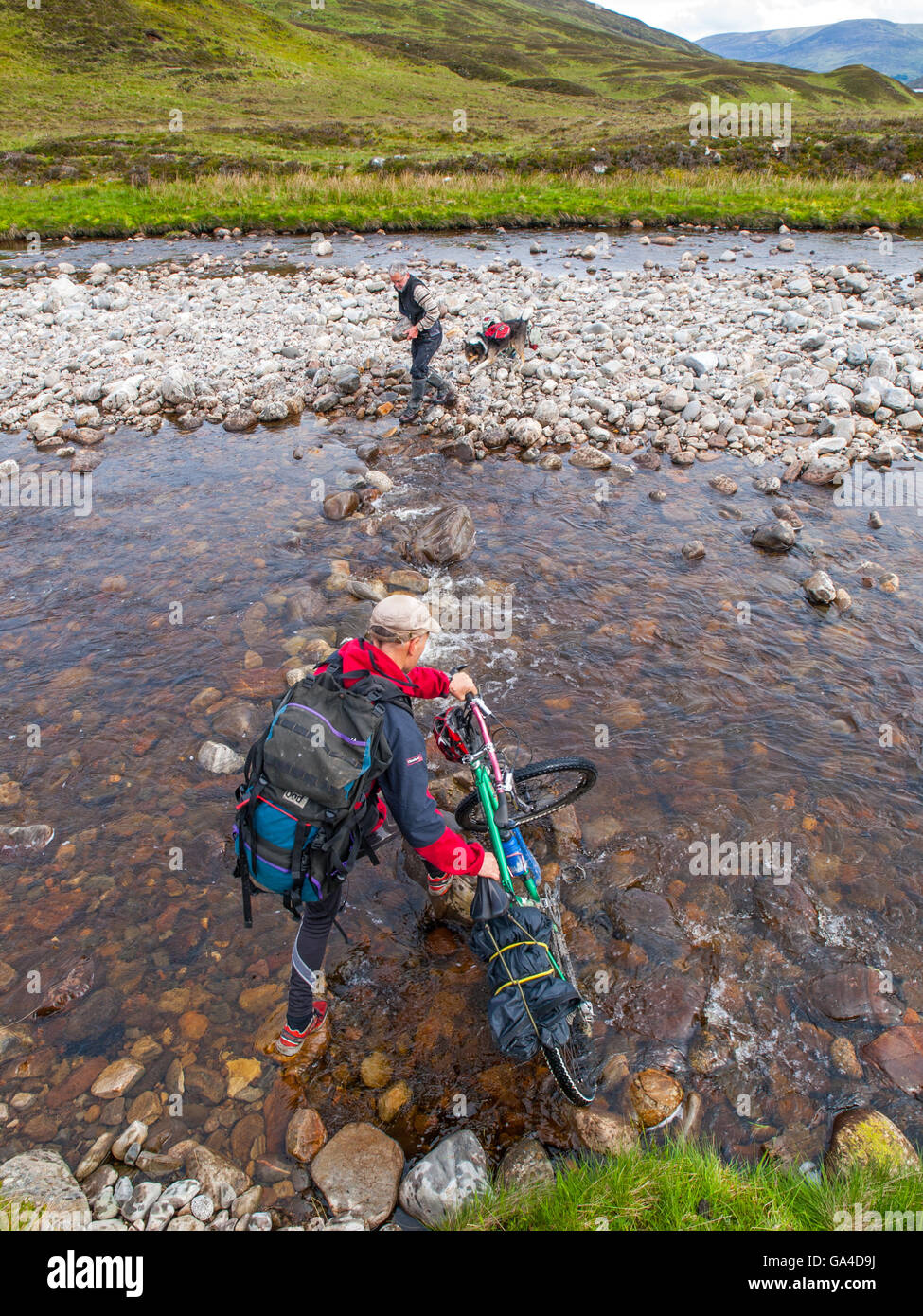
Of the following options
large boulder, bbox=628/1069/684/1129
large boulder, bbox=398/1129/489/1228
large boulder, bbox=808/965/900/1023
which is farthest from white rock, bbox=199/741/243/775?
large boulder, bbox=808/965/900/1023

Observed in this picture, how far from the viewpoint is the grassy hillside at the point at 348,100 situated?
4338cm

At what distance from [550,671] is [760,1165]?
5.70 meters

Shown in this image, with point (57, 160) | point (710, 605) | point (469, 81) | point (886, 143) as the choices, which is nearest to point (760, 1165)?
point (710, 605)

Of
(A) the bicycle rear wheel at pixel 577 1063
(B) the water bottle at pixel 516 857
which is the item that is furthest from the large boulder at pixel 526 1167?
(B) the water bottle at pixel 516 857

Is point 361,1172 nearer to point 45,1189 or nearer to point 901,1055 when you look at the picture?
point 45,1189

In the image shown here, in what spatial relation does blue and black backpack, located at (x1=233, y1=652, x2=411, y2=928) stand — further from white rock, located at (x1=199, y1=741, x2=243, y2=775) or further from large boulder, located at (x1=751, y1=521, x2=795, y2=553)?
large boulder, located at (x1=751, y1=521, x2=795, y2=553)

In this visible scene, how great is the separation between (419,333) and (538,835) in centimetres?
1165

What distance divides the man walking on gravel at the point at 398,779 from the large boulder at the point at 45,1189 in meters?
1.57

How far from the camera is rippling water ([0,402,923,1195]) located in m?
5.17

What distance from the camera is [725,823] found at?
6992mm

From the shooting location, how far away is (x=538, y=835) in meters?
6.91

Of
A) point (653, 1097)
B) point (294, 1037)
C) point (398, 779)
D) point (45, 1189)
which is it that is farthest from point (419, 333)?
point (45, 1189)

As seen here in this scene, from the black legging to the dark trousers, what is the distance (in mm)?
12863

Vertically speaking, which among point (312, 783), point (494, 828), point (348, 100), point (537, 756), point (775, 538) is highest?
point (348, 100)
